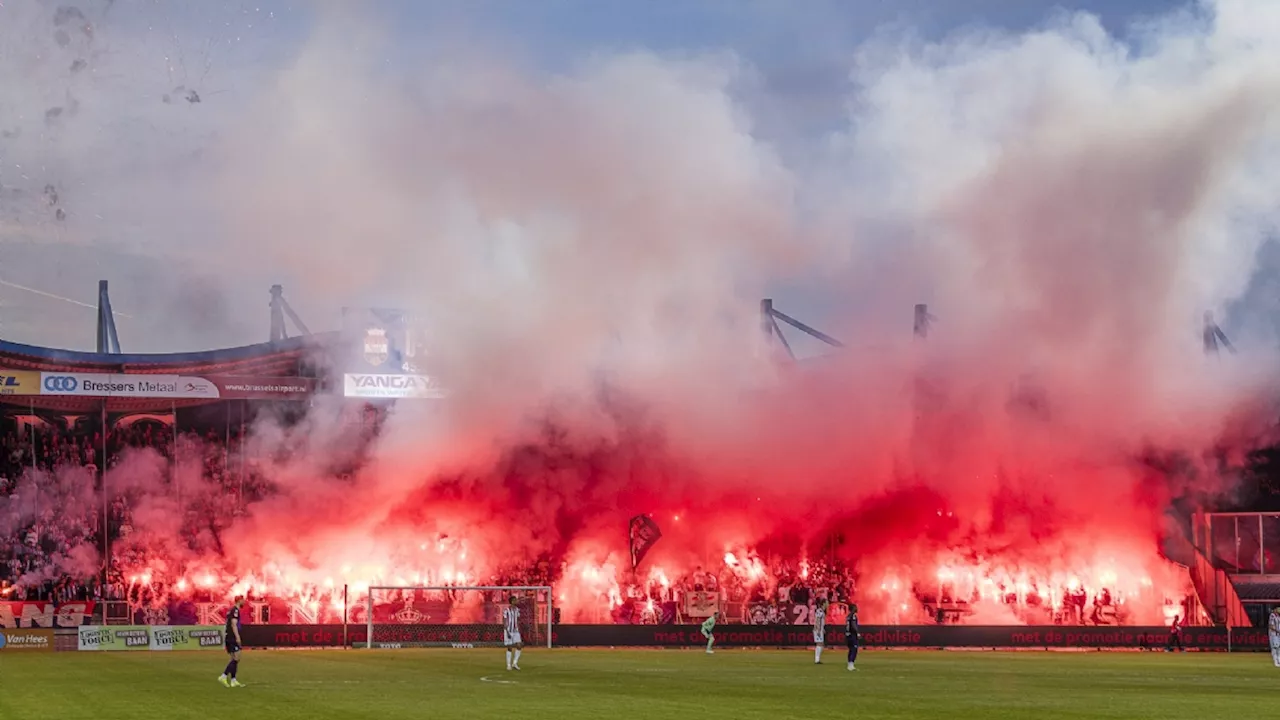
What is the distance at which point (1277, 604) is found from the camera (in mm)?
58250

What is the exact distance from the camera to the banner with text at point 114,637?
155 ft

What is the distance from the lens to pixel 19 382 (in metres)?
60.9

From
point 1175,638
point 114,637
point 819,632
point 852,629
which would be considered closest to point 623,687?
point 852,629

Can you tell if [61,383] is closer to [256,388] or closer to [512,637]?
[256,388]

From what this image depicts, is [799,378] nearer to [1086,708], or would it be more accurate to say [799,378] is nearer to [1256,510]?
[1256,510]

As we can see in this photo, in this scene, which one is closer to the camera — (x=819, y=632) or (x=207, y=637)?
(x=819, y=632)

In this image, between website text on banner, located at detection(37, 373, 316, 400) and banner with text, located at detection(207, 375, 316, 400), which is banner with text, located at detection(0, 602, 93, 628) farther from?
banner with text, located at detection(207, 375, 316, 400)

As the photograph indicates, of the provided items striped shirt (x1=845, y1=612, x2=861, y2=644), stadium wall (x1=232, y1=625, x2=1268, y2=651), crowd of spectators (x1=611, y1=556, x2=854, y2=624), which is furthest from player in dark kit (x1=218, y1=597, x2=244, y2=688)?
crowd of spectators (x1=611, y1=556, x2=854, y2=624)

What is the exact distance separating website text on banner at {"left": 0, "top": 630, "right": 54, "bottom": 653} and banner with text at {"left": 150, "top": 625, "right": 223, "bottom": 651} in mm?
3788

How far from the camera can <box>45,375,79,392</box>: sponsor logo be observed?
201 ft

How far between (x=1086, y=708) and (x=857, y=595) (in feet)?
117

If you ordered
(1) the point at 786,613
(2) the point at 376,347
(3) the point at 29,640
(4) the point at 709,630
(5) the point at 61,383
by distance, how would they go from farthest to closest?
(2) the point at 376,347, (5) the point at 61,383, (1) the point at 786,613, (4) the point at 709,630, (3) the point at 29,640

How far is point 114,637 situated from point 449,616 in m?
11.5

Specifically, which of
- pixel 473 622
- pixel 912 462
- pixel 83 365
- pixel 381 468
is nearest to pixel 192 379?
pixel 83 365
